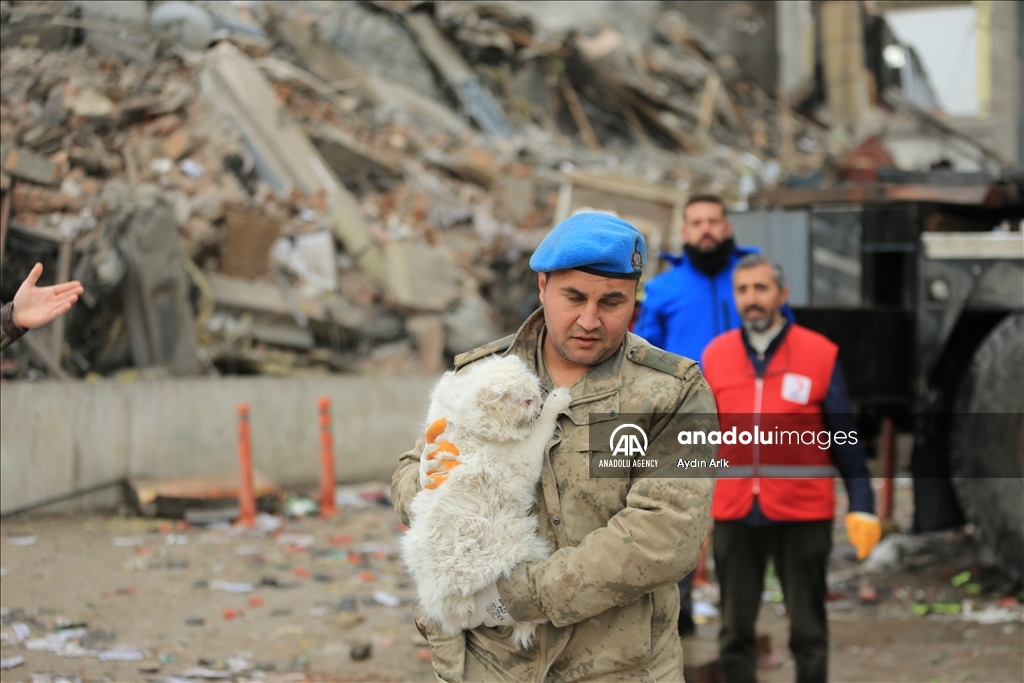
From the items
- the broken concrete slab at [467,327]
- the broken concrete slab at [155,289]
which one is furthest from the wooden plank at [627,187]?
the broken concrete slab at [155,289]

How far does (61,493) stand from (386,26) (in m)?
10.1

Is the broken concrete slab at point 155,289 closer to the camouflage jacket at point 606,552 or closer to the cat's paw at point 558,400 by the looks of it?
the camouflage jacket at point 606,552

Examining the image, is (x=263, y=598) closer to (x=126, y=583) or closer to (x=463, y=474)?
(x=126, y=583)

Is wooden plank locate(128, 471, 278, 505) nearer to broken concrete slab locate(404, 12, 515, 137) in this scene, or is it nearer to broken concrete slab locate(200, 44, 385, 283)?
broken concrete slab locate(200, 44, 385, 283)

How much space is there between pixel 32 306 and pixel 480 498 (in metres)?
1.77

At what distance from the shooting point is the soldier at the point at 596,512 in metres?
1.97

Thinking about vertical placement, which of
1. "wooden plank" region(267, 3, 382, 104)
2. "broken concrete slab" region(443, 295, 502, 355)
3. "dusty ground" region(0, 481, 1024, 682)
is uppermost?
"wooden plank" region(267, 3, 382, 104)

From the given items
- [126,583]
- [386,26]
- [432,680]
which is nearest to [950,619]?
[432,680]

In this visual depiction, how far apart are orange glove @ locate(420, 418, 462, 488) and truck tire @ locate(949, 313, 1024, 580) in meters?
4.29

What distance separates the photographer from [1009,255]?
5555 millimetres

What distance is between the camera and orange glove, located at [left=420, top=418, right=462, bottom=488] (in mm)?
2080

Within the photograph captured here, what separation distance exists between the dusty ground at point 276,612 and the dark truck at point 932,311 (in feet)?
2.05

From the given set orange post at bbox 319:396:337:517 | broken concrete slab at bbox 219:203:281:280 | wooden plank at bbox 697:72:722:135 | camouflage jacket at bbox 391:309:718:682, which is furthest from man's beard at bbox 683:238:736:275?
wooden plank at bbox 697:72:722:135

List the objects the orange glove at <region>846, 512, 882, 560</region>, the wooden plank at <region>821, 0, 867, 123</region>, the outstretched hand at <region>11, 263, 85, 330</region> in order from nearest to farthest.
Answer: the outstretched hand at <region>11, 263, 85, 330</region>
the orange glove at <region>846, 512, 882, 560</region>
the wooden plank at <region>821, 0, 867, 123</region>
